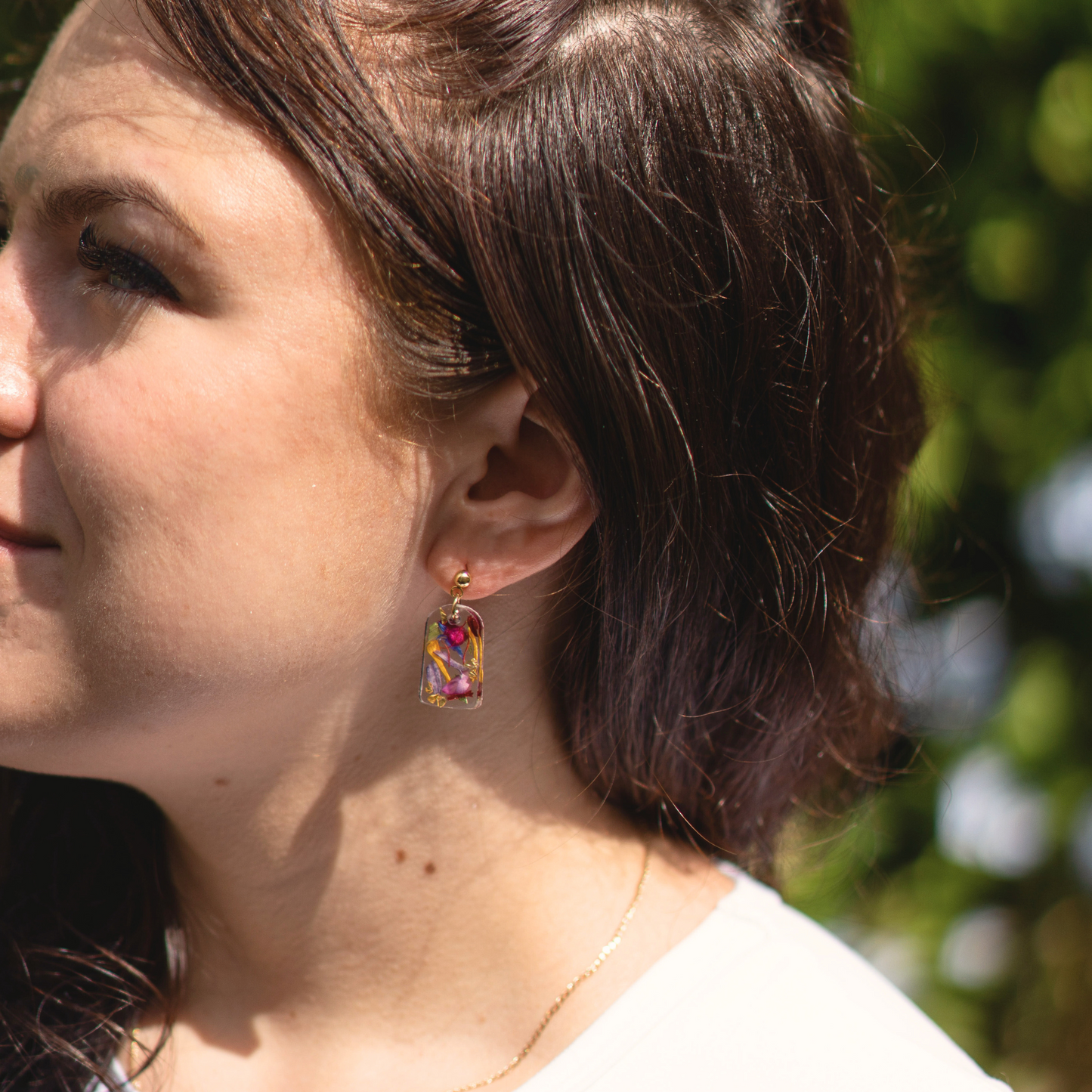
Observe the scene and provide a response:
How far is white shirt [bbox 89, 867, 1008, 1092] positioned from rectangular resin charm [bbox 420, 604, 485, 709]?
0.52 metres

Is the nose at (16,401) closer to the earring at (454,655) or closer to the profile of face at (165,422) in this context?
the profile of face at (165,422)

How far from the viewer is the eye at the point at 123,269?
4.45ft

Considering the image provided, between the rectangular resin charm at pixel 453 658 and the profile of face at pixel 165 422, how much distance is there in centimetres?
11

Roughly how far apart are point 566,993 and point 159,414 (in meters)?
0.98

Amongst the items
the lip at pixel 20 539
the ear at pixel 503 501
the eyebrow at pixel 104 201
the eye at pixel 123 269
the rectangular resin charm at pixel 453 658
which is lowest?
the rectangular resin charm at pixel 453 658

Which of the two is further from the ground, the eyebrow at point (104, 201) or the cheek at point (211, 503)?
the eyebrow at point (104, 201)

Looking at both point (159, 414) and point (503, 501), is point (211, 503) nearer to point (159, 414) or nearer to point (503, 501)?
point (159, 414)

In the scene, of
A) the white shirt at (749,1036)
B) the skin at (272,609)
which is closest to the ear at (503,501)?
the skin at (272,609)

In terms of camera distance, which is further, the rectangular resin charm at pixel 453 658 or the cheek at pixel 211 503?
the rectangular resin charm at pixel 453 658

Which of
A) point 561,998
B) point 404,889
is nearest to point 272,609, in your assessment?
point 404,889

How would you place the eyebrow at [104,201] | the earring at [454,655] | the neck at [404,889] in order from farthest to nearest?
the neck at [404,889] < the earring at [454,655] < the eyebrow at [104,201]

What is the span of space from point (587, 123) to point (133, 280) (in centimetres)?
59

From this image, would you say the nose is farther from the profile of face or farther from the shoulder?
the shoulder

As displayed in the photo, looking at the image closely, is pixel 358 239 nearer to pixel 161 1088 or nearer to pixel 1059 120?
pixel 161 1088
